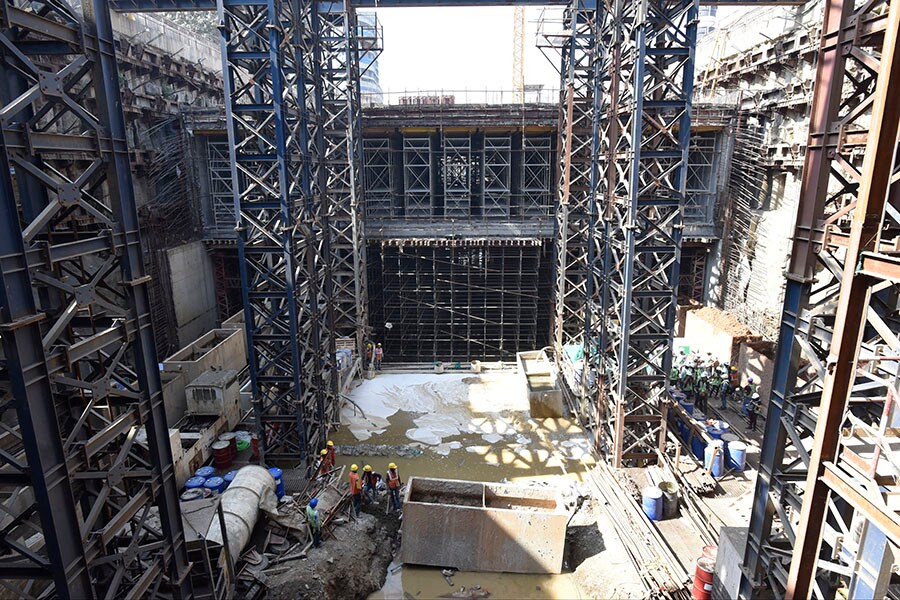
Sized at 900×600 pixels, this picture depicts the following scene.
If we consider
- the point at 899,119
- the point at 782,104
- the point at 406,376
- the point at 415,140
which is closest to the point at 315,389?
the point at 406,376

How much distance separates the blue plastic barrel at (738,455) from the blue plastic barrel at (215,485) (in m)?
10.9

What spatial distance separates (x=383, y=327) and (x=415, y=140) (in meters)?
8.09

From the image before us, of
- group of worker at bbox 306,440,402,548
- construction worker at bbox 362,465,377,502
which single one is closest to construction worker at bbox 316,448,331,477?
group of worker at bbox 306,440,402,548

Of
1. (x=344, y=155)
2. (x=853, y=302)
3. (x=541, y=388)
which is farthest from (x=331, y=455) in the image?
(x=344, y=155)

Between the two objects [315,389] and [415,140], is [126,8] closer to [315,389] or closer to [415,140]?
[415,140]

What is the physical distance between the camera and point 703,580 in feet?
26.6

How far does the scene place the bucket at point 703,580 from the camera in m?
8.05

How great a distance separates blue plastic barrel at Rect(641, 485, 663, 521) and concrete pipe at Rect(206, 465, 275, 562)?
739 cm

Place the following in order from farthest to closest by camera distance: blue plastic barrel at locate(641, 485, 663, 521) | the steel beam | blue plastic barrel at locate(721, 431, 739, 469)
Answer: blue plastic barrel at locate(721, 431, 739, 469) → blue plastic barrel at locate(641, 485, 663, 521) → the steel beam

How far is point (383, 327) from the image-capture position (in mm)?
22625

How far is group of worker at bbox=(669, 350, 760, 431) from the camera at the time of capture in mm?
14345

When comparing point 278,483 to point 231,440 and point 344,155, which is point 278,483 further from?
point 344,155

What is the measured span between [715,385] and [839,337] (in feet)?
39.4

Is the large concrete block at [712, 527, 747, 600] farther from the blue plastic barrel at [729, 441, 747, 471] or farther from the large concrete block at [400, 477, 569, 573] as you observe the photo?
the blue plastic barrel at [729, 441, 747, 471]
